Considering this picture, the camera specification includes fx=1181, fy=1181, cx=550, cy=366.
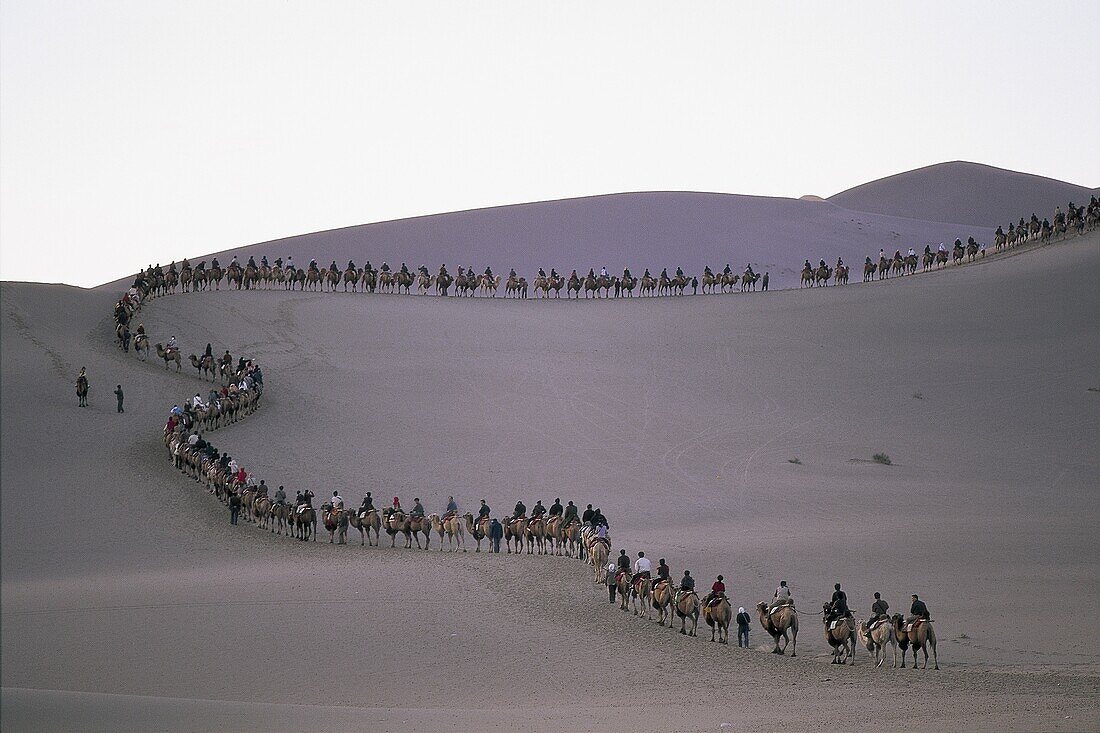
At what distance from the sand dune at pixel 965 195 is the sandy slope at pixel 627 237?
94.1 ft

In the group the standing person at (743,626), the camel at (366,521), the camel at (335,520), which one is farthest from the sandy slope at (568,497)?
the camel at (366,521)

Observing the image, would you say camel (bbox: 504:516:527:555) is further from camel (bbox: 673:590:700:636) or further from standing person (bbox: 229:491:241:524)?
camel (bbox: 673:590:700:636)

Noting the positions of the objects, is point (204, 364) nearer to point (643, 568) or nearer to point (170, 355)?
point (170, 355)

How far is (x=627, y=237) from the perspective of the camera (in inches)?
3159

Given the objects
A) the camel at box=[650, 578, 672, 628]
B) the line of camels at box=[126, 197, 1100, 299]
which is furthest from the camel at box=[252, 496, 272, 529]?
the line of camels at box=[126, 197, 1100, 299]

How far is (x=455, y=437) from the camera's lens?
36594mm

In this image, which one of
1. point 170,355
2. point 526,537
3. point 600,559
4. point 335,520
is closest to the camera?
point 600,559

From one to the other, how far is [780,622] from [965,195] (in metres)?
114

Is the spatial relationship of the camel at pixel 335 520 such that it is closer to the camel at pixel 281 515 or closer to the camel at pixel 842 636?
the camel at pixel 281 515

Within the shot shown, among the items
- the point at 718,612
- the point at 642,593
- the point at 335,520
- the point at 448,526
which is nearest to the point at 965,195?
the point at 448,526

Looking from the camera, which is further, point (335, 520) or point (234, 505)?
point (234, 505)

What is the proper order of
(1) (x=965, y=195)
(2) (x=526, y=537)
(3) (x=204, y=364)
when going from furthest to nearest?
(1) (x=965, y=195), (3) (x=204, y=364), (2) (x=526, y=537)

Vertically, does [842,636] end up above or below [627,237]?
below

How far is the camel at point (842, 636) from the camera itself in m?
17.4
